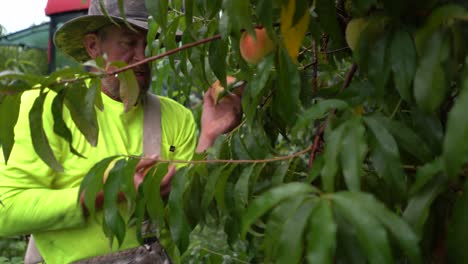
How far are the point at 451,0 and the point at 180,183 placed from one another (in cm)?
44

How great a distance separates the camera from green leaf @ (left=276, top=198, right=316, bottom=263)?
1.86 ft

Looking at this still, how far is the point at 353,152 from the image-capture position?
63cm

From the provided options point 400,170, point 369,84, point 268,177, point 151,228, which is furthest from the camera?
point 151,228

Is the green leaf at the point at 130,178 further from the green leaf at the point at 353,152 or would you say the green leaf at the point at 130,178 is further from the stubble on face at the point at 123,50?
the stubble on face at the point at 123,50

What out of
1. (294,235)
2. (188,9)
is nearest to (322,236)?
(294,235)

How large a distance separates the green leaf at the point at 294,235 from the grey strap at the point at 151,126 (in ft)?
3.16

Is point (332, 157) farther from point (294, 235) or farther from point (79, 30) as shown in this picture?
point (79, 30)

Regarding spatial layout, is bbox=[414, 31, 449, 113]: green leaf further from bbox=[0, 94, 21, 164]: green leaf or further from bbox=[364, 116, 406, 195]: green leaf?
bbox=[0, 94, 21, 164]: green leaf

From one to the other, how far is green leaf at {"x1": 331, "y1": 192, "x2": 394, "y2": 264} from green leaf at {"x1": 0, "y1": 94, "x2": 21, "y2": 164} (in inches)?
19.3

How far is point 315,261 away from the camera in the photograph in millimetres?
538

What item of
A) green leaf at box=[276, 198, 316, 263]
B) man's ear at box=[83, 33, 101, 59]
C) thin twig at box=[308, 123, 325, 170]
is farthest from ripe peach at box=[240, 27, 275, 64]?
man's ear at box=[83, 33, 101, 59]

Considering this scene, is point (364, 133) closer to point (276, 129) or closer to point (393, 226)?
point (393, 226)

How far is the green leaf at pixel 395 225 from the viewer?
0.56 metres

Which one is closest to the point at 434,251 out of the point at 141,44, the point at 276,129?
the point at 276,129
